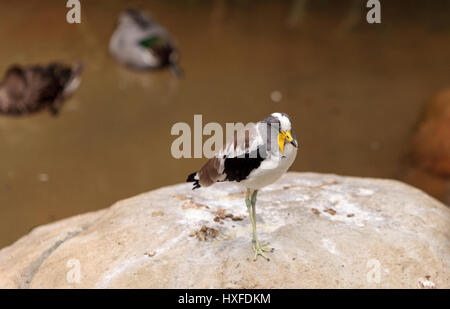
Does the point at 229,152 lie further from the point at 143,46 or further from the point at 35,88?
the point at 143,46

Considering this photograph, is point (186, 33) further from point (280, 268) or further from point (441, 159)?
point (280, 268)

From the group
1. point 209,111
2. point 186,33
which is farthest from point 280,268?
point 186,33

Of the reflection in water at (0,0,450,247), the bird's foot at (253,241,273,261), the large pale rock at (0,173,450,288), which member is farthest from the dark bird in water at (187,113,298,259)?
the reflection in water at (0,0,450,247)

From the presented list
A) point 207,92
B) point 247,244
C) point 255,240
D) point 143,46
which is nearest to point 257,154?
point 255,240

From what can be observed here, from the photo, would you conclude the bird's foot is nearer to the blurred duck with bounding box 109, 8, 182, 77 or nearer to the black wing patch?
the black wing patch

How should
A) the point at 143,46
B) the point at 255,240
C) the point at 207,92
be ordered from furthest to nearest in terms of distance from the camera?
the point at 143,46 < the point at 207,92 < the point at 255,240

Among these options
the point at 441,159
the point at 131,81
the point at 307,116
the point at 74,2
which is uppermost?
the point at 74,2

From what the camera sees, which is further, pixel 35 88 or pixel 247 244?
pixel 35 88
